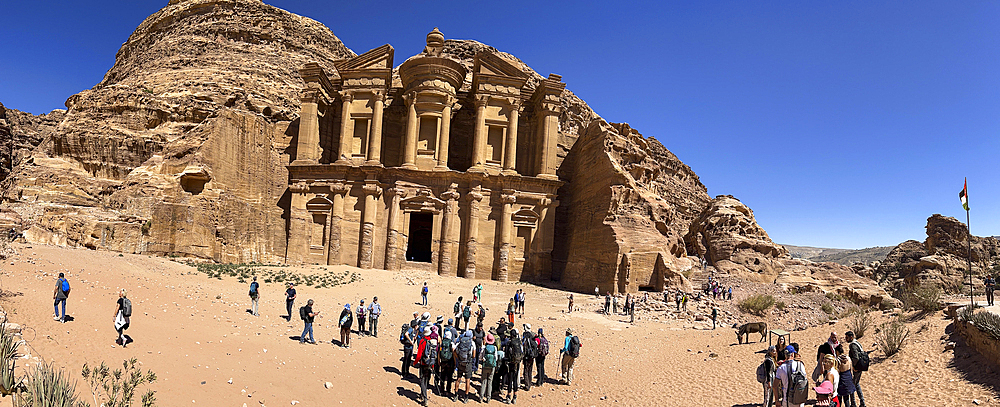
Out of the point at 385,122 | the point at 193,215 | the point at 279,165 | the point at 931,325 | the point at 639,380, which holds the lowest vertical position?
the point at 639,380

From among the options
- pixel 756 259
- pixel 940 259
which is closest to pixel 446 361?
pixel 756 259

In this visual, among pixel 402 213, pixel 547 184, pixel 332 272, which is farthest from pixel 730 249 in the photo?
pixel 332 272

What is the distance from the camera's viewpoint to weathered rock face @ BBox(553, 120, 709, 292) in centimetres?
2644

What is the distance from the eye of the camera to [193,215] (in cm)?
2509

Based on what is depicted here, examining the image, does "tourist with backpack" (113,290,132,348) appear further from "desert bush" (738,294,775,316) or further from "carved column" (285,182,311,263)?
"desert bush" (738,294,775,316)

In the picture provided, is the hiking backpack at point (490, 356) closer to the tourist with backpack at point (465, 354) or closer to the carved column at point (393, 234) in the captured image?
the tourist with backpack at point (465, 354)

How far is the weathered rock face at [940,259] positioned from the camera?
34375mm

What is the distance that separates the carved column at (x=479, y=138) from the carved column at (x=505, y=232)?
264 cm

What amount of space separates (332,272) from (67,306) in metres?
16.8

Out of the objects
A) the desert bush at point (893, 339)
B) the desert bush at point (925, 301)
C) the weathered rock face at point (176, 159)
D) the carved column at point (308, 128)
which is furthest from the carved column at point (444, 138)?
the desert bush at point (893, 339)

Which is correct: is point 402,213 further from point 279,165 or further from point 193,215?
point 193,215

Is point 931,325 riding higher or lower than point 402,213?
lower

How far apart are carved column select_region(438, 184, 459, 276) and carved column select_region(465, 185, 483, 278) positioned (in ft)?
3.56

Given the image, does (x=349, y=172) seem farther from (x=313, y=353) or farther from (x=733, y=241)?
(x=733, y=241)
